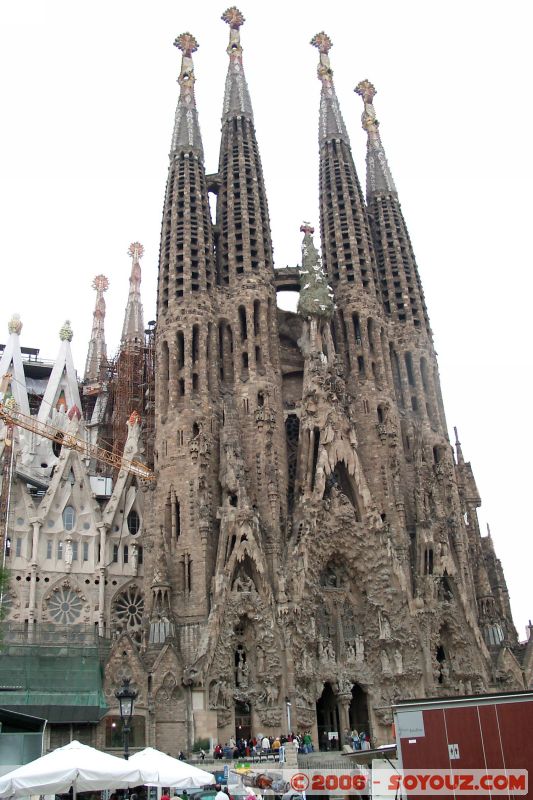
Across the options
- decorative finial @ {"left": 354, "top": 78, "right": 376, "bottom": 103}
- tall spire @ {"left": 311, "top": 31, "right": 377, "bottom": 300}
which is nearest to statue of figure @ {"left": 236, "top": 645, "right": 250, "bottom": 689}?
tall spire @ {"left": 311, "top": 31, "right": 377, "bottom": 300}

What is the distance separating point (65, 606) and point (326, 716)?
15600 mm

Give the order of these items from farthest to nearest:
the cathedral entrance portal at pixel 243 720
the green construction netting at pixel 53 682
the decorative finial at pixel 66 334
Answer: the decorative finial at pixel 66 334 < the cathedral entrance portal at pixel 243 720 < the green construction netting at pixel 53 682

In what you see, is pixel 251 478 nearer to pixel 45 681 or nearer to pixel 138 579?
pixel 138 579

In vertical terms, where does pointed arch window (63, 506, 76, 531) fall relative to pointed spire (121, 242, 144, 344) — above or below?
below

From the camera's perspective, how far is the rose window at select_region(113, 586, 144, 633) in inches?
1820

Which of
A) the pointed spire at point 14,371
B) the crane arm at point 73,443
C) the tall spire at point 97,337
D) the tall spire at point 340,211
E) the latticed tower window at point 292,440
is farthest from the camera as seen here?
the tall spire at point 97,337

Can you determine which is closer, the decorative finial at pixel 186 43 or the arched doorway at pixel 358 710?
the arched doorway at pixel 358 710

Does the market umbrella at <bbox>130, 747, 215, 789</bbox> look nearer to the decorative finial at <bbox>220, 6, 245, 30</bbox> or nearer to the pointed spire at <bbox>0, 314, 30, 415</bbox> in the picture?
the pointed spire at <bbox>0, 314, 30, 415</bbox>

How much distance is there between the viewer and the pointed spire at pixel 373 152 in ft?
204

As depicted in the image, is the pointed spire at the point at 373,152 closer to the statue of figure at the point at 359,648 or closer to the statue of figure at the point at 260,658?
the statue of figure at the point at 359,648

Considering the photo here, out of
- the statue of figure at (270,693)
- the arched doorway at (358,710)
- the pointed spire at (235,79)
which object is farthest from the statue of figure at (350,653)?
the pointed spire at (235,79)

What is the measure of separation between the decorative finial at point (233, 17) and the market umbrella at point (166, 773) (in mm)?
58435

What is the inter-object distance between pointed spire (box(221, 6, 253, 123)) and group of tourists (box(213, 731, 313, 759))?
4131 centimetres

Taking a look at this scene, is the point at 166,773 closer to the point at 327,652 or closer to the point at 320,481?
the point at 327,652
